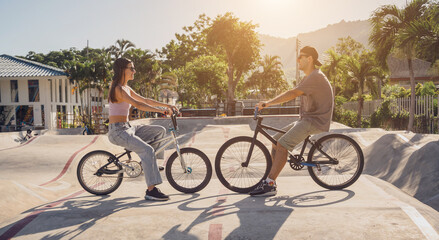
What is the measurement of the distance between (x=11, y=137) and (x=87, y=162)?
22.7m

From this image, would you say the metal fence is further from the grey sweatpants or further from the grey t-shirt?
the grey sweatpants

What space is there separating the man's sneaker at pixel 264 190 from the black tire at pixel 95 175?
→ 182 centimetres

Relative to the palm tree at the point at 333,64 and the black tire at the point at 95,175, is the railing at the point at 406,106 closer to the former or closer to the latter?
the palm tree at the point at 333,64

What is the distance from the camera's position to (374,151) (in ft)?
27.6

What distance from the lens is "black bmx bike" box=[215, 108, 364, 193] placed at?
473 cm

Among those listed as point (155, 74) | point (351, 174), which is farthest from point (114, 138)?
point (155, 74)

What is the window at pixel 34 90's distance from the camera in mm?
35125

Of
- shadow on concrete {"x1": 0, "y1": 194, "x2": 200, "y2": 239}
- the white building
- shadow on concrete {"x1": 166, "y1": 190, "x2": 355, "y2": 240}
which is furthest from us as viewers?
the white building

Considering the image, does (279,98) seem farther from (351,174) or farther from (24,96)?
(24,96)

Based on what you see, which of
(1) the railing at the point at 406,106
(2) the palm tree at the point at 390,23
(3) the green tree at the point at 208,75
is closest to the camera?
(1) the railing at the point at 406,106

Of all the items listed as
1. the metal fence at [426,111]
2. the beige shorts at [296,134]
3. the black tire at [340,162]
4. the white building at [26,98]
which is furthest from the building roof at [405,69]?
the beige shorts at [296,134]

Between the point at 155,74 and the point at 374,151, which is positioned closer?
the point at 374,151

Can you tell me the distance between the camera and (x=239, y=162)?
481cm

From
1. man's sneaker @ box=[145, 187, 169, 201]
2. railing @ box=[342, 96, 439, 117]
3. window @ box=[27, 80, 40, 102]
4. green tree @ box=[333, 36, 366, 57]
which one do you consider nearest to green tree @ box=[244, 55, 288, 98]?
green tree @ box=[333, 36, 366, 57]
